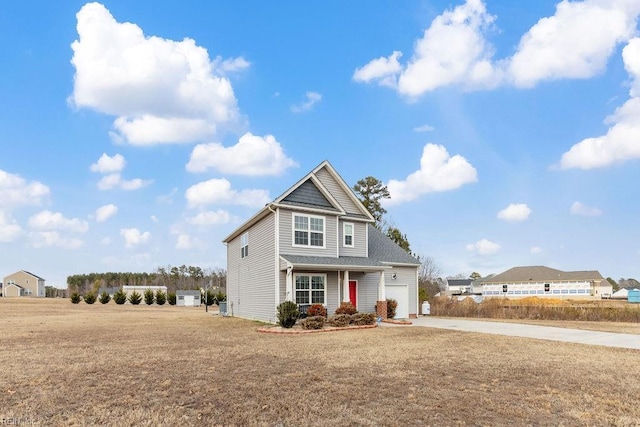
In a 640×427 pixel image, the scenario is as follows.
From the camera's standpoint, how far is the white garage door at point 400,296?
81.7 feet

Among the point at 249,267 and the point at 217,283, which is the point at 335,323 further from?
the point at 217,283

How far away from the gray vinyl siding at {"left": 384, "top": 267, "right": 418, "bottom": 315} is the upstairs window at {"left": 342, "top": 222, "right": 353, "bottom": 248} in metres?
3.13

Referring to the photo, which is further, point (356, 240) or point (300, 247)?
point (356, 240)

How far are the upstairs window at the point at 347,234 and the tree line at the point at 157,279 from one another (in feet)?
254

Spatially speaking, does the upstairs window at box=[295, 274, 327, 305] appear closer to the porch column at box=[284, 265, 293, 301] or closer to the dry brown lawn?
the porch column at box=[284, 265, 293, 301]

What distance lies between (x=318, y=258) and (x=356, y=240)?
140 inches

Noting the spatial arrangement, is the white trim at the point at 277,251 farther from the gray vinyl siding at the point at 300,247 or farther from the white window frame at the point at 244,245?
the white window frame at the point at 244,245

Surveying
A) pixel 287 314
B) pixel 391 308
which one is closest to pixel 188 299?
pixel 391 308

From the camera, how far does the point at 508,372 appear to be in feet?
29.0

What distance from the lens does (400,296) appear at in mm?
25375

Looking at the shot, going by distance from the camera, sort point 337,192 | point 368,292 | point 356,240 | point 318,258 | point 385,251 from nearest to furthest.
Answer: point 318,258, point 368,292, point 337,192, point 356,240, point 385,251

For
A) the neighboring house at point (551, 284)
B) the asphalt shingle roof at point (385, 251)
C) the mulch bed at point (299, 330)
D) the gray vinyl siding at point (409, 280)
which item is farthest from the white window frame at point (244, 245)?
the neighboring house at point (551, 284)

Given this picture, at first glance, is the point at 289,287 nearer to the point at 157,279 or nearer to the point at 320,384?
the point at 320,384

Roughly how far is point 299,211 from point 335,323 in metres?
5.77
